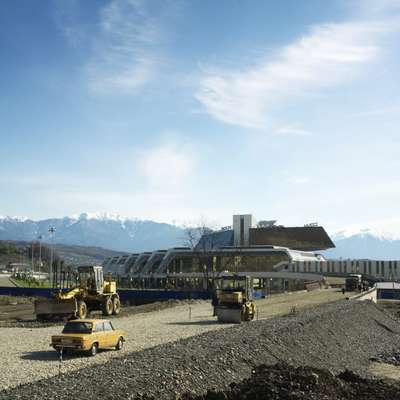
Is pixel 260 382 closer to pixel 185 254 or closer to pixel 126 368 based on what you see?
pixel 126 368

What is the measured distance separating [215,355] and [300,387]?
5.34 m

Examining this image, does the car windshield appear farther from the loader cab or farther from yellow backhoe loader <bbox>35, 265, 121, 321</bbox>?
the loader cab

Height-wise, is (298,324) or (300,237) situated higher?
(300,237)

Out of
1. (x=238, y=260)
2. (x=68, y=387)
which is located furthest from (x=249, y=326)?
(x=238, y=260)

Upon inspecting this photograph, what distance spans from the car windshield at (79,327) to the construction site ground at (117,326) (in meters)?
1.09

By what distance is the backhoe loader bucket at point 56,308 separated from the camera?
39188mm

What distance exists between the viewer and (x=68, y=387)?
18578 millimetres

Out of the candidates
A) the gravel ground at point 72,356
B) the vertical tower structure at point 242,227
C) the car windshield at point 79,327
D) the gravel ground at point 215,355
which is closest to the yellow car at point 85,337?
the car windshield at point 79,327

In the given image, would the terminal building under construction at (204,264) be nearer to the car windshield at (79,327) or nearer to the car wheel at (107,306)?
the car wheel at (107,306)

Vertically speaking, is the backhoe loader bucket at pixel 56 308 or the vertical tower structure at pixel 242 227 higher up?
the vertical tower structure at pixel 242 227

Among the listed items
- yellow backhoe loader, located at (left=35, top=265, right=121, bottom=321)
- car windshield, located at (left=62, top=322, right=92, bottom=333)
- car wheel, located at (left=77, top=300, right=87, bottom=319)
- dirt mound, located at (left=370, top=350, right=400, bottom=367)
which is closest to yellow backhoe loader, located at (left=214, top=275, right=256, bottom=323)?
yellow backhoe loader, located at (left=35, top=265, right=121, bottom=321)

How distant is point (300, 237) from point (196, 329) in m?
143

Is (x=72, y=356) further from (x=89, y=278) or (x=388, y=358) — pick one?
(x=388, y=358)

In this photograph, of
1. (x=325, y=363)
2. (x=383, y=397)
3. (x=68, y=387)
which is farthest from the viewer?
(x=325, y=363)
